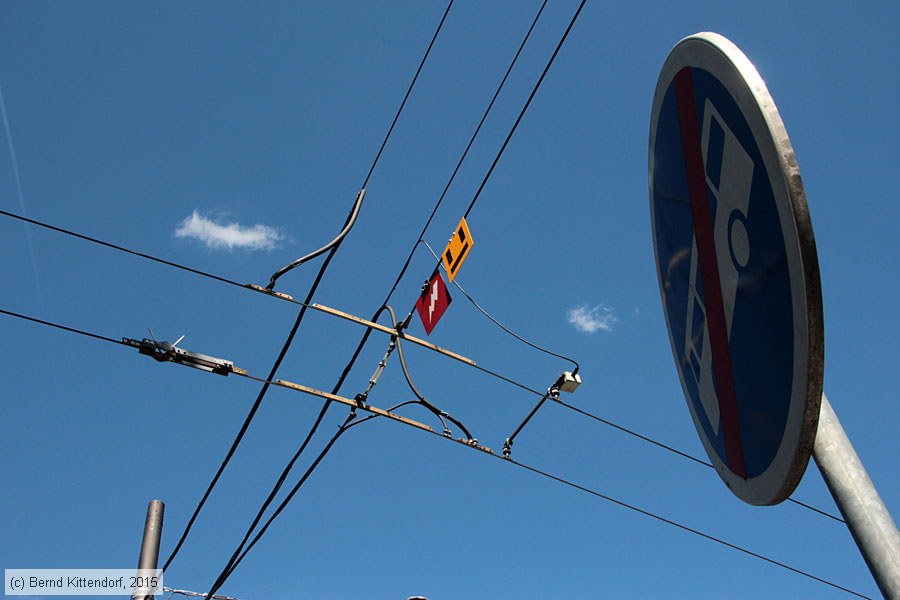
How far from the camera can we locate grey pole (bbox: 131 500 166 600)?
7336 millimetres

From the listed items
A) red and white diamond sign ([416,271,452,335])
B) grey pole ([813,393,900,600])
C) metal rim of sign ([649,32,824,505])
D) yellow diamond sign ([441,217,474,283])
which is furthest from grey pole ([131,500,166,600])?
grey pole ([813,393,900,600])

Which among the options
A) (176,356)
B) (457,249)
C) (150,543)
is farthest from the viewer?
(150,543)

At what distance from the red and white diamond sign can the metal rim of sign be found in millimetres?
4383

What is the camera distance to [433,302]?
6707mm

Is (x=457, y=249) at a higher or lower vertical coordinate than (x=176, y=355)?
higher

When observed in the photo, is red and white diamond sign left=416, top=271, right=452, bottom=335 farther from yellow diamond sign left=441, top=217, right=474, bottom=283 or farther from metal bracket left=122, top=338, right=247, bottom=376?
metal bracket left=122, top=338, right=247, bottom=376

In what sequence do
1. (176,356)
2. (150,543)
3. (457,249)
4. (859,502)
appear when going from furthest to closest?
(150,543) → (457,249) → (176,356) → (859,502)

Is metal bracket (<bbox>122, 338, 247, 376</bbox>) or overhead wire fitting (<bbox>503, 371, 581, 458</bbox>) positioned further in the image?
overhead wire fitting (<bbox>503, 371, 581, 458</bbox>)

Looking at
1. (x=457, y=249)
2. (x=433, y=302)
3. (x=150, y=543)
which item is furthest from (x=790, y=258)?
(x=150, y=543)

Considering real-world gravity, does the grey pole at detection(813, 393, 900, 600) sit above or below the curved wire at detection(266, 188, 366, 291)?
below

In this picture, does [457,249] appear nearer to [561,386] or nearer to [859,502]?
[561,386]

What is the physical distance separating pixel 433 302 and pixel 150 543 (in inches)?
156

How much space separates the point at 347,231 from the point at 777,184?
4.78m

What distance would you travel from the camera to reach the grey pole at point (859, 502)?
1739 millimetres
